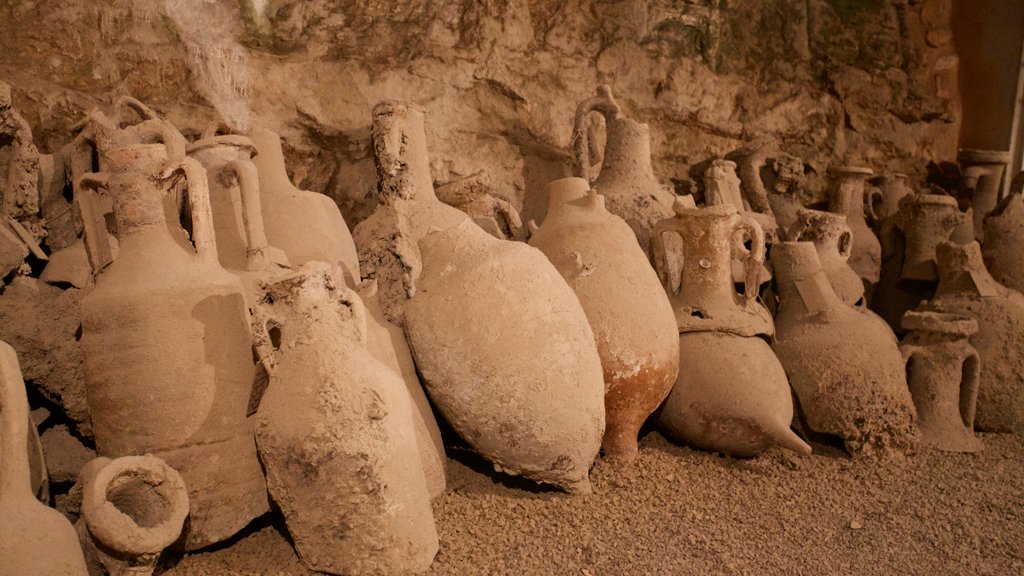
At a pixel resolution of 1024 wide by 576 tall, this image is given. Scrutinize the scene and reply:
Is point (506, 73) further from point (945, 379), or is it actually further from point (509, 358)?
point (945, 379)

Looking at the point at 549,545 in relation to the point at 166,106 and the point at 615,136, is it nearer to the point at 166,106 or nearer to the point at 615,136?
the point at 615,136

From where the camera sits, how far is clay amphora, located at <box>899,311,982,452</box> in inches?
112

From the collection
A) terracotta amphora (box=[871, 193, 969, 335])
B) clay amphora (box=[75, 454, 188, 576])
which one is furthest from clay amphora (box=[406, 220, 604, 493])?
terracotta amphora (box=[871, 193, 969, 335])

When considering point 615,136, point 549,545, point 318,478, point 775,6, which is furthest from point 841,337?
point 775,6

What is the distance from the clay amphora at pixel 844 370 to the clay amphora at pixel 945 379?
0.54ft

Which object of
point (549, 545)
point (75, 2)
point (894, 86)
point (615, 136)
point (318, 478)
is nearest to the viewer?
point (318, 478)

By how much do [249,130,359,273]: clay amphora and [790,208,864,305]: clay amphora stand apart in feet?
6.56

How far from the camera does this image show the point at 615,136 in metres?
3.27

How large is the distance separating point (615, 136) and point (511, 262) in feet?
4.37

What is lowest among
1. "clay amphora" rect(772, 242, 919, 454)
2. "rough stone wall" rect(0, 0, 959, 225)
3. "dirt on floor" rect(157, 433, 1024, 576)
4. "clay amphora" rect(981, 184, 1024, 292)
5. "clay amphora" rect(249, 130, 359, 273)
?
"dirt on floor" rect(157, 433, 1024, 576)

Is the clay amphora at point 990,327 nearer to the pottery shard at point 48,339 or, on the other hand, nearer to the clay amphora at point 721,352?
the clay amphora at point 721,352

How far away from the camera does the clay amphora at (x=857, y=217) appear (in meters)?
3.83

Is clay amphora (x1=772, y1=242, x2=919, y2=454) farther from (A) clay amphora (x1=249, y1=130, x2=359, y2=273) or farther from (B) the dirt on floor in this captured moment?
(A) clay amphora (x1=249, y1=130, x2=359, y2=273)

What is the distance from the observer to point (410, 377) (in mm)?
2242
